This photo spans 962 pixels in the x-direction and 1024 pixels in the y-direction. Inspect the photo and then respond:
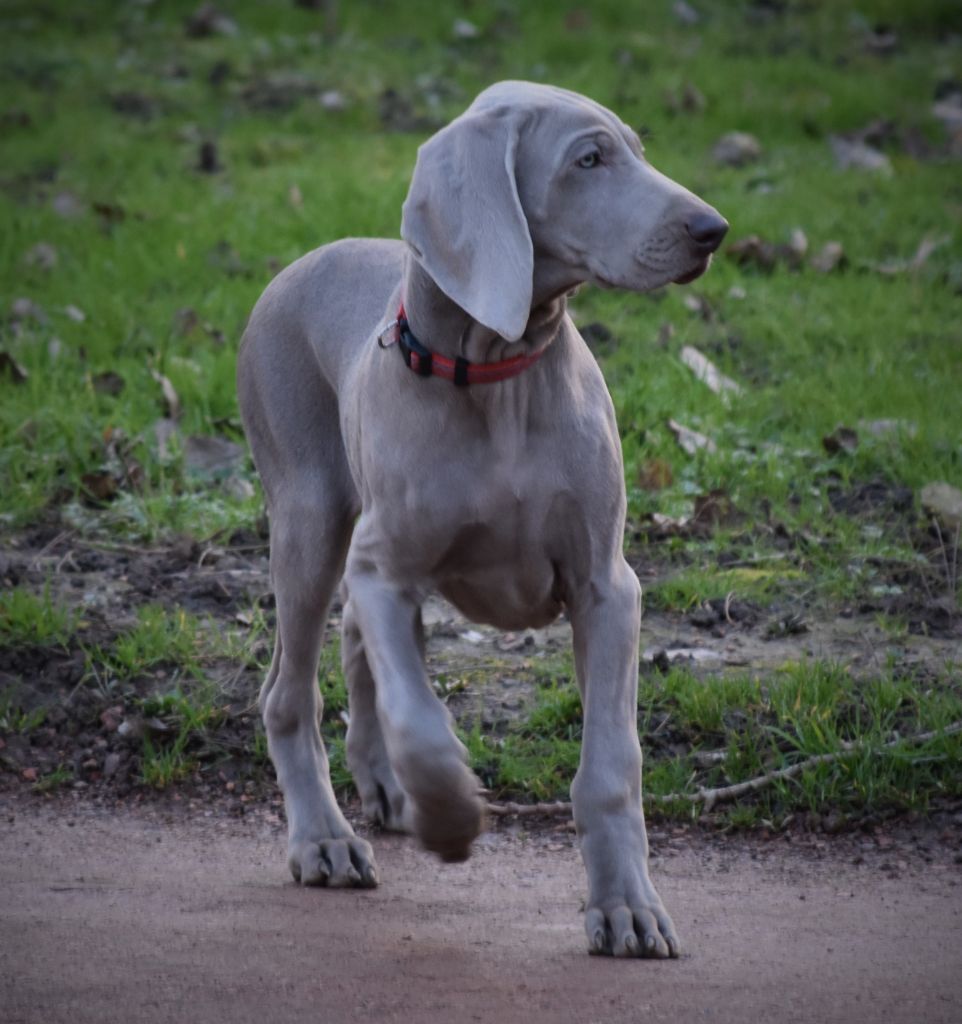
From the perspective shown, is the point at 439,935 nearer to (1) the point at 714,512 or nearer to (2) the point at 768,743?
(2) the point at 768,743

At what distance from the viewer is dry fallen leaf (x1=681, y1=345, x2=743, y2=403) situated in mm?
6387

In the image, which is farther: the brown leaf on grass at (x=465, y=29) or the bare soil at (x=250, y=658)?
the brown leaf on grass at (x=465, y=29)

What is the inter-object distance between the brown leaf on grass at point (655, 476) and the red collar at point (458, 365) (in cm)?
231

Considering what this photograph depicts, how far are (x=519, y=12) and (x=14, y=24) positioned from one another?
3551 mm

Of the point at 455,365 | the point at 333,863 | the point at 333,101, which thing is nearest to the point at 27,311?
the point at 333,101

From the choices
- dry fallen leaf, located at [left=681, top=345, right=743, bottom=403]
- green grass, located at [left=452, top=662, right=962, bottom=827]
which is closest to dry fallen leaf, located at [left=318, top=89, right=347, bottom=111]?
dry fallen leaf, located at [left=681, top=345, right=743, bottom=403]

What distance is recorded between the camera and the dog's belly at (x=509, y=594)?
138 inches

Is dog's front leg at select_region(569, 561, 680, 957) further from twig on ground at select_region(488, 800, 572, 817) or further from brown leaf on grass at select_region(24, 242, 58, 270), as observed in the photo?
brown leaf on grass at select_region(24, 242, 58, 270)

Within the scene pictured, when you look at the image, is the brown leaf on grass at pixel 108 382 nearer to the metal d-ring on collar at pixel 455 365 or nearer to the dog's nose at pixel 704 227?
the metal d-ring on collar at pixel 455 365

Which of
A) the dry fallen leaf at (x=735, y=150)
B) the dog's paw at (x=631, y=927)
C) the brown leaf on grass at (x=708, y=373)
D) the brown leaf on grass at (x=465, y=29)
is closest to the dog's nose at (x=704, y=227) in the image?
the dog's paw at (x=631, y=927)

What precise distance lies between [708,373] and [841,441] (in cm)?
74

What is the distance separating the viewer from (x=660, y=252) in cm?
321

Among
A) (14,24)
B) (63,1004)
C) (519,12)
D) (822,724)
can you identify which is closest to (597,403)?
(822,724)

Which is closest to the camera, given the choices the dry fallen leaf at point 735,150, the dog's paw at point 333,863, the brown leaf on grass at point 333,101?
the dog's paw at point 333,863
